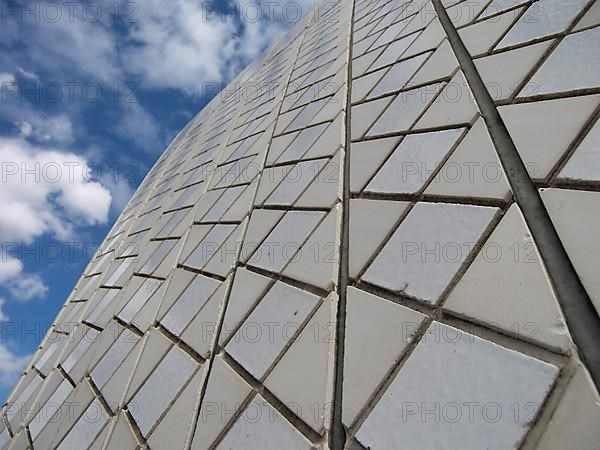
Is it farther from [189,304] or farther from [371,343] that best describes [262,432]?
[189,304]

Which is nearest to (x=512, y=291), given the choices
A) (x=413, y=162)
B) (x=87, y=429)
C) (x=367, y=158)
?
(x=413, y=162)

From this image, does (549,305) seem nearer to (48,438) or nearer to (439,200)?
(439,200)

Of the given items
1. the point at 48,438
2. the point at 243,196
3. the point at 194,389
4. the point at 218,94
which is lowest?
the point at 48,438

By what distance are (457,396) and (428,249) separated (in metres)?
0.34

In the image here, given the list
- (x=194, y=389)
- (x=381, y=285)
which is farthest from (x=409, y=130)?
(x=194, y=389)

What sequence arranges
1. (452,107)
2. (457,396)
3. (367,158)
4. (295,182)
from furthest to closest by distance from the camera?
(295,182) → (367,158) → (452,107) → (457,396)

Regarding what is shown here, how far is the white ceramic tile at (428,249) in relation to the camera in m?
0.85

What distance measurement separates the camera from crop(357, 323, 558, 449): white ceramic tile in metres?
0.61

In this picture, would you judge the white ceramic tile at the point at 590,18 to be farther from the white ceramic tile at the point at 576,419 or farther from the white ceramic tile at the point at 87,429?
the white ceramic tile at the point at 87,429

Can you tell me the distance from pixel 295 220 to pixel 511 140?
0.78 meters

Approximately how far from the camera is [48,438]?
1.80 metres

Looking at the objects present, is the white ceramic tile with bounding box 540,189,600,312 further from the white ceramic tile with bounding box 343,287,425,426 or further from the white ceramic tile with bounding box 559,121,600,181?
the white ceramic tile with bounding box 343,287,425,426

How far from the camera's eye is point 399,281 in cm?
91

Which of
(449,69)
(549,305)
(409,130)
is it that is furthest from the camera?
(449,69)
